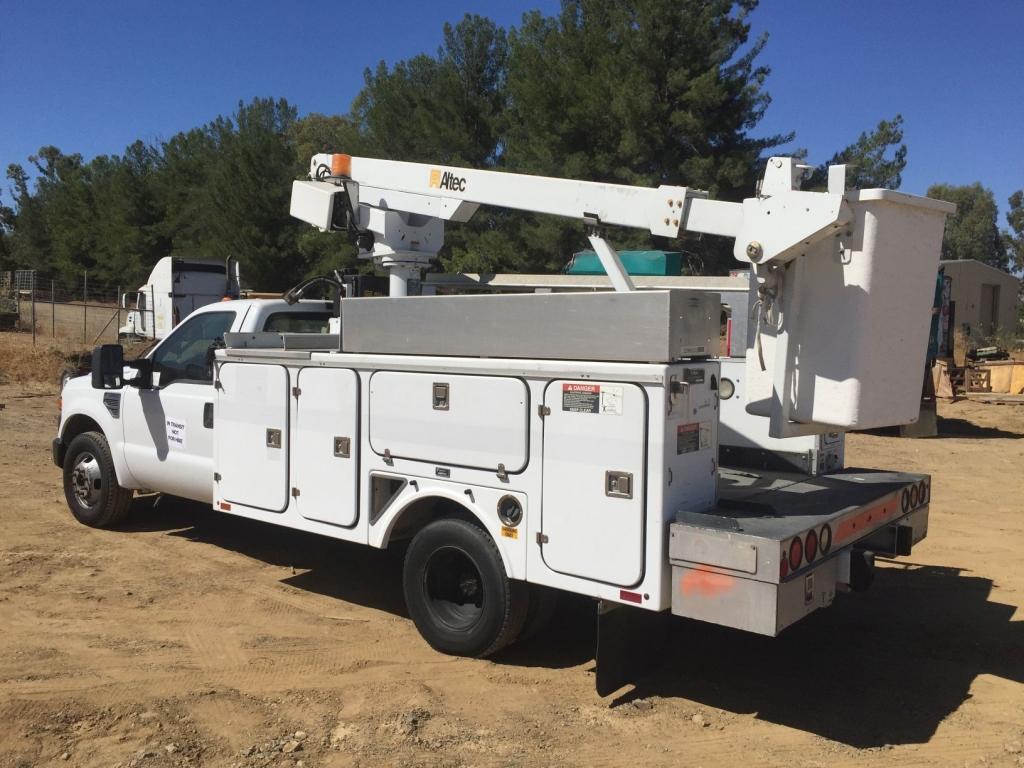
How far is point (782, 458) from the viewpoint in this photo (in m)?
5.68

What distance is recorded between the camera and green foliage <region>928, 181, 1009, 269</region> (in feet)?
246

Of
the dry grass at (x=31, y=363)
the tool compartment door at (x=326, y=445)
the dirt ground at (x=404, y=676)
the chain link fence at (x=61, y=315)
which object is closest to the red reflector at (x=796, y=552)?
the dirt ground at (x=404, y=676)

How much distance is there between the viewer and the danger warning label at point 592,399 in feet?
13.7

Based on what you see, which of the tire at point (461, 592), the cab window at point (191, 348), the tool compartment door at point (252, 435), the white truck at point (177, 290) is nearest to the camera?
the tire at point (461, 592)

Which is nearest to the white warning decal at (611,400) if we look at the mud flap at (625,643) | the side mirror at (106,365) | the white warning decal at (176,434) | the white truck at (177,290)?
the mud flap at (625,643)

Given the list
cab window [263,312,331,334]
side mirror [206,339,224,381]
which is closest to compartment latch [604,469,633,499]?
cab window [263,312,331,334]

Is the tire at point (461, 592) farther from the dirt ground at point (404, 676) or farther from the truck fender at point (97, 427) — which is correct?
the truck fender at point (97, 427)

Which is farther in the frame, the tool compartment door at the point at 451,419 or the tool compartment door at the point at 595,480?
the tool compartment door at the point at 451,419

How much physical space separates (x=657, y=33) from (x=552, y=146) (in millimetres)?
3936

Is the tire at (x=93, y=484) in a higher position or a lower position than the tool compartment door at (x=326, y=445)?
lower

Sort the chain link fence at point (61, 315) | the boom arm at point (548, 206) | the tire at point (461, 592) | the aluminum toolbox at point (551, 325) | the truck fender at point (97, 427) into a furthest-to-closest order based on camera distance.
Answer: the chain link fence at point (61, 315) → the truck fender at point (97, 427) → the tire at point (461, 592) → the boom arm at point (548, 206) → the aluminum toolbox at point (551, 325)

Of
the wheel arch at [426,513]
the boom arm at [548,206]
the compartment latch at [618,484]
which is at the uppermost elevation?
the boom arm at [548,206]

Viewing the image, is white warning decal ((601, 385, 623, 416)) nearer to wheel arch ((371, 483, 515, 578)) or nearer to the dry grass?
wheel arch ((371, 483, 515, 578))

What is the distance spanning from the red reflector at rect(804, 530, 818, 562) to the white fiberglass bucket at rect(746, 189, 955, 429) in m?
0.56
